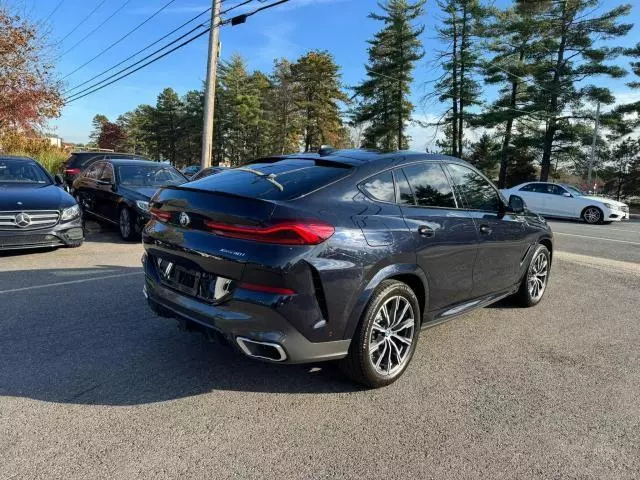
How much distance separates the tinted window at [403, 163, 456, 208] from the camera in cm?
385

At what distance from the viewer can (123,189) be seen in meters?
9.32

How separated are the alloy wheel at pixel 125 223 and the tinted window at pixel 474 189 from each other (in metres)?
6.61

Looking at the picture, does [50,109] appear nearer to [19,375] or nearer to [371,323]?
[19,375]

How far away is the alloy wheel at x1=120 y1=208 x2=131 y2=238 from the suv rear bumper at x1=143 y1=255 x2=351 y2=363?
6496 mm

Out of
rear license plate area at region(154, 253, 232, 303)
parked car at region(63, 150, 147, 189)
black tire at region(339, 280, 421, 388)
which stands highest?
parked car at region(63, 150, 147, 189)

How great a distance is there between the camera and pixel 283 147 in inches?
2341

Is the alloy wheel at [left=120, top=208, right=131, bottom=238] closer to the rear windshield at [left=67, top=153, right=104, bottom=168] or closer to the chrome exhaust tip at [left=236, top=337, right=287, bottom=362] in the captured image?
the chrome exhaust tip at [left=236, top=337, right=287, bottom=362]

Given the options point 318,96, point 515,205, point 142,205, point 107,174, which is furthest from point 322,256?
point 318,96

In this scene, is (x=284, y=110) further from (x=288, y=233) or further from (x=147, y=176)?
(x=288, y=233)

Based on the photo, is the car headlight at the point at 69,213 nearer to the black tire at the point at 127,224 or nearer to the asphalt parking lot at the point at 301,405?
the black tire at the point at 127,224

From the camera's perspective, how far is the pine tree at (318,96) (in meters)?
53.8

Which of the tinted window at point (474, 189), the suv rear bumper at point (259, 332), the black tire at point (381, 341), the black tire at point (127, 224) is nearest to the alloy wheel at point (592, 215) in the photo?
the tinted window at point (474, 189)

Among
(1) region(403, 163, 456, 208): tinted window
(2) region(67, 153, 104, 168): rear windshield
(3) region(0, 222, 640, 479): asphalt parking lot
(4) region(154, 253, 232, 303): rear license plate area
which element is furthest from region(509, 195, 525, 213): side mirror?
(2) region(67, 153, 104, 168): rear windshield

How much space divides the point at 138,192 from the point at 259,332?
702 centimetres
